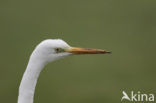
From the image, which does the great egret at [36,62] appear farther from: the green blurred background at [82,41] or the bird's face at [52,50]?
the green blurred background at [82,41]

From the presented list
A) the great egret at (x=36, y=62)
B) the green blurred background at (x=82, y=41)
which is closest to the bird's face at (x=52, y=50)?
the great egret at (x=36, y=62)

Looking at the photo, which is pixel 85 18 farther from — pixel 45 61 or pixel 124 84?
pixel 45 61

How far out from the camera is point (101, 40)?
5.62 meters

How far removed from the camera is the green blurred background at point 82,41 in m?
4.73

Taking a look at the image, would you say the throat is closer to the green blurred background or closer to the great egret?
the great egret

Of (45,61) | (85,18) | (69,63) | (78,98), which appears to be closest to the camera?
(45,61)

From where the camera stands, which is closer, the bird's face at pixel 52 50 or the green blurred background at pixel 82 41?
the bird's face at pixel 52 50

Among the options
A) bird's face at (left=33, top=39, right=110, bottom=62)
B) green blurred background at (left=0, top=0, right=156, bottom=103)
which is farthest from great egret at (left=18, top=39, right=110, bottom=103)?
green blurred background at (left=0, top=0, right=156, bottom=103)

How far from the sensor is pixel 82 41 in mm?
5570

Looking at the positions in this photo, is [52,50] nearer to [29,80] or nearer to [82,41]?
[29,80]

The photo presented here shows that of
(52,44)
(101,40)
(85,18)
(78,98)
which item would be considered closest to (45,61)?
(52,44)

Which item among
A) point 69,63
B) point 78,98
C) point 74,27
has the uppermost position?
point 74,27

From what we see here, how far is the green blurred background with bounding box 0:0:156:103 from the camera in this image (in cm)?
473

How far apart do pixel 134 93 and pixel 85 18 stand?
1777mm
